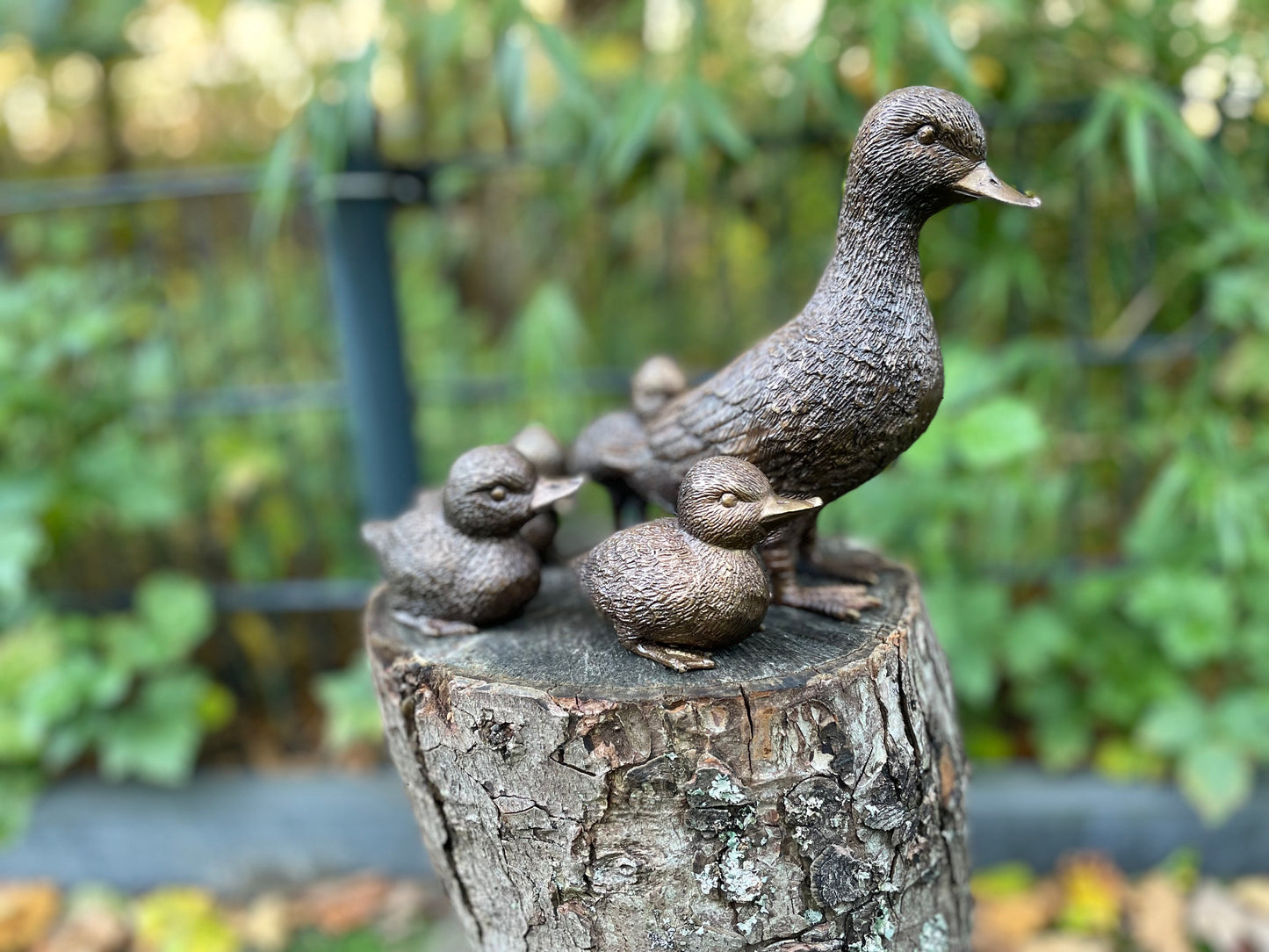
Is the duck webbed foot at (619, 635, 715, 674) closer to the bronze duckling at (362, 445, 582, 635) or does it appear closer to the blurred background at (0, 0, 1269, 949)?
the bronze duckling at (362, 445, 582, 635)

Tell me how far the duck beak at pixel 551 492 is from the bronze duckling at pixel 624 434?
A: 0.12 m

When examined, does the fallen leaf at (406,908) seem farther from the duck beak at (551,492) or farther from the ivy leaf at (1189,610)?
the ivy leaf at (1189,610)

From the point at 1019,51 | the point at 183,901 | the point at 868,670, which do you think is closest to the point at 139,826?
the point at 183,901

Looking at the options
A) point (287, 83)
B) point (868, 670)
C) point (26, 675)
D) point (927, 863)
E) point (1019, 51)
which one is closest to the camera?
point (868, 670)

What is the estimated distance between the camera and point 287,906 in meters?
2.95

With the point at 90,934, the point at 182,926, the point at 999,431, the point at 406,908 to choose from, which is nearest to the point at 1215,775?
the point at 999,431

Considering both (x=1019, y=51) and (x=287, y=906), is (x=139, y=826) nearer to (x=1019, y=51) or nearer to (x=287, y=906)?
(x=287, y=906)

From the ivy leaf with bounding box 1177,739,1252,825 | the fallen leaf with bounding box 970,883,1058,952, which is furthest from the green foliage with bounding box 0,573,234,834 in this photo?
the ivy leaf with bounding box 1177,739,1252,825

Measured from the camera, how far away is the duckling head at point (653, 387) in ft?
5.64

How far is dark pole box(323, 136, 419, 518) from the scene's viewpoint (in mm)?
2732

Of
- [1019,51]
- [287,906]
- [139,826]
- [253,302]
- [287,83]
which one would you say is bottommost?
[287,906]

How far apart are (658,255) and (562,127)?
558mm

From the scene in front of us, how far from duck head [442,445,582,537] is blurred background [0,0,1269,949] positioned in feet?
2.95

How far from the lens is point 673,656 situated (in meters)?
1.36
